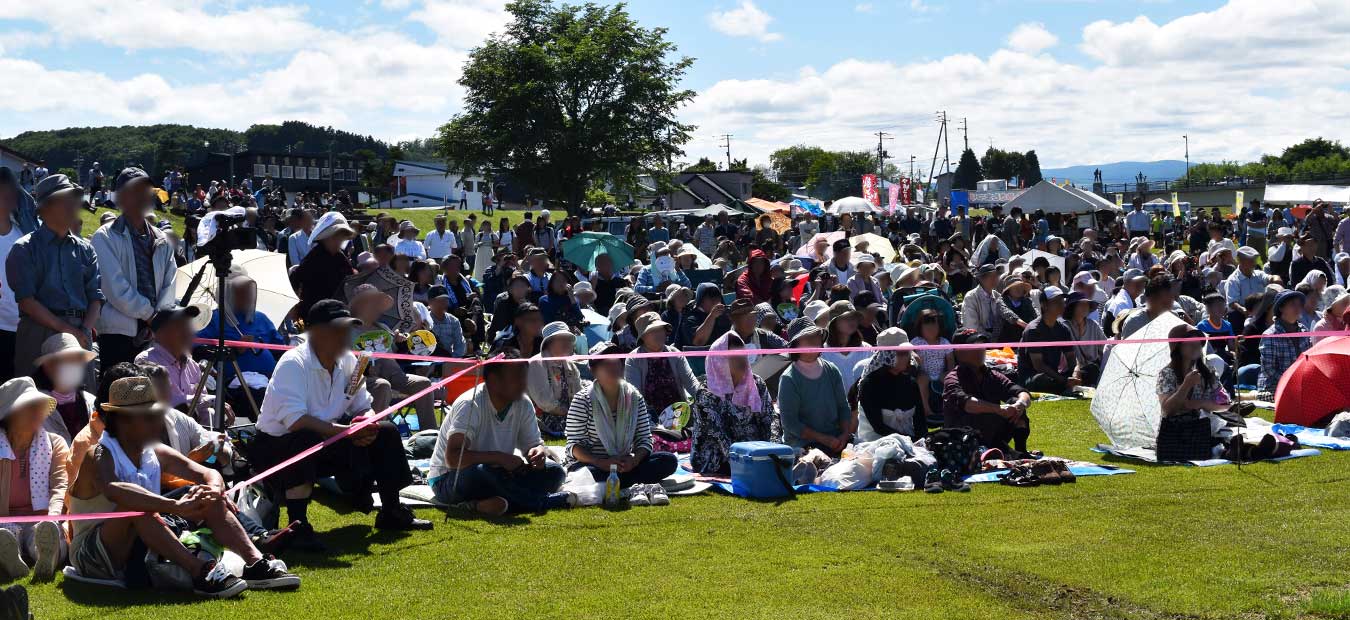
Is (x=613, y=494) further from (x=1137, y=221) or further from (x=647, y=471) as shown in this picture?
(x=1137, y=221)

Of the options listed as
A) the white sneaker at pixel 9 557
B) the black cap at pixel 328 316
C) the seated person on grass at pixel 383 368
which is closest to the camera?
the white sneaker at pixel 9 557

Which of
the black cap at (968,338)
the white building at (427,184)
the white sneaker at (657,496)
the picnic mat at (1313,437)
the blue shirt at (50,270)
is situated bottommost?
the picnic mat at (1313,437)

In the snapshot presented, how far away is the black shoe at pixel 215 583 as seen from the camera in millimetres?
5383

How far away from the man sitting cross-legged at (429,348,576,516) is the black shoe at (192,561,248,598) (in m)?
2.09

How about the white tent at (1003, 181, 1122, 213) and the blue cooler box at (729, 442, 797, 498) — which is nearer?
the blue cooler box at (729, 442, 797, 498)

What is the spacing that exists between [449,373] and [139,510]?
5.49 meters

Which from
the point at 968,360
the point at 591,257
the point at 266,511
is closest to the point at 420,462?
the point at 266,511

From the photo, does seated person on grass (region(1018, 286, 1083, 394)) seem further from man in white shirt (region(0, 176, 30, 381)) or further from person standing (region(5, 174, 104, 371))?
man in white shirt (region(0, 176, 30, 381))

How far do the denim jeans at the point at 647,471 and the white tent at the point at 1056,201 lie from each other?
28790 millimetres


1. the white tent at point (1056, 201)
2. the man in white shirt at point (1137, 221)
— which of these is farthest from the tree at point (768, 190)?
the man in white shirt at point (1137, 221)

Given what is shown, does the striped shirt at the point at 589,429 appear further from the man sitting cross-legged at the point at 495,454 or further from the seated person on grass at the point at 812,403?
the seated person on grass at the point at 812,403

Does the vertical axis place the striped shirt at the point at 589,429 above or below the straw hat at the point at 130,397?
below

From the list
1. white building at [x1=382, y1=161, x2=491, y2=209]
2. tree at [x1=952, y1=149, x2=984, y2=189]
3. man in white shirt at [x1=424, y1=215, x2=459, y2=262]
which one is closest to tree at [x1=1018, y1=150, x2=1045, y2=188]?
tree at [x1=952, y1=149, x2=984, y2=189]

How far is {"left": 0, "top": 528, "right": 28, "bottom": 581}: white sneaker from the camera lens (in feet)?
17.0
